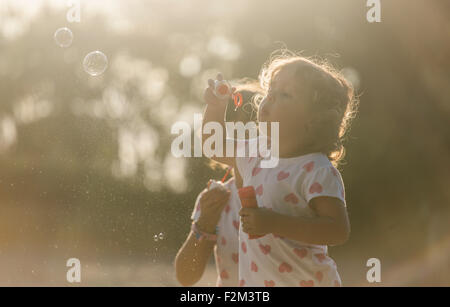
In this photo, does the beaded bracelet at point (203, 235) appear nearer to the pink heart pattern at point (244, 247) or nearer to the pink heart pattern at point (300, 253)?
the pink heart pattern at point (244, 247)

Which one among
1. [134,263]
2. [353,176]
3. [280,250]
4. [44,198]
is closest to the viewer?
[280,250]

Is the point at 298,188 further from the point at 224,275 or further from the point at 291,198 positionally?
the point at 224,275

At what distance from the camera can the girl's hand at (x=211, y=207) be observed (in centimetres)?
173

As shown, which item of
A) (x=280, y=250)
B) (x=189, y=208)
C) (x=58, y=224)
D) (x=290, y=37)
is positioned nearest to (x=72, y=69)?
(x=58, y=224)

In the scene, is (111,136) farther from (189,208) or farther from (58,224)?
(189,208)

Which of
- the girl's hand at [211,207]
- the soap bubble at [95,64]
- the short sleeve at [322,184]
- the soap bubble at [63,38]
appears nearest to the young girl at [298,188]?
the short sleeve at [322,184]

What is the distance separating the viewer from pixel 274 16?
6.44 m

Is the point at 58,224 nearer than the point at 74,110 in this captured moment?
Yes

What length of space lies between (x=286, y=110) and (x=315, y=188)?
→ 232 millimetres

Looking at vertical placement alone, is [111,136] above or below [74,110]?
below

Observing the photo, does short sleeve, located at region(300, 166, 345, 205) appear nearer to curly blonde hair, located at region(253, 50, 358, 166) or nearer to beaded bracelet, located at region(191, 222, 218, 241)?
curly blonde hair, located at region(253, 50, 358, 166)

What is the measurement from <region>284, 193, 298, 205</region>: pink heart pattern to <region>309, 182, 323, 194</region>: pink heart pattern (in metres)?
0.06

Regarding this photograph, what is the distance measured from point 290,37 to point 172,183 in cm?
372

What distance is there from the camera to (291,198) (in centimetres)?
148
